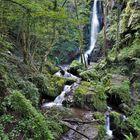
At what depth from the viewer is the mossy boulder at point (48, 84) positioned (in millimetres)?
11953

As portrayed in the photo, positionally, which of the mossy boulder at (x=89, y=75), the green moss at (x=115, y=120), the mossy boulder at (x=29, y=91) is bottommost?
the green moss at (x=115, y=120)

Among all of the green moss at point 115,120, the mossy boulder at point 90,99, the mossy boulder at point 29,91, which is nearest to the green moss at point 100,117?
the green moss at point 115,120

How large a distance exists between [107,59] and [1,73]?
10.9 meters

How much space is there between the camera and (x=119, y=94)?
13.0 m

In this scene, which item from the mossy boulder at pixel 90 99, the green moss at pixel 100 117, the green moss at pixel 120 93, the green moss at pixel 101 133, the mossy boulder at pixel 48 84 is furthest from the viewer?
the green moss at pixel 120 93

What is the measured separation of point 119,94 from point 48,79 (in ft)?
11.8

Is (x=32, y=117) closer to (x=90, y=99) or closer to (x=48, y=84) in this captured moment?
(x=90, y=99)

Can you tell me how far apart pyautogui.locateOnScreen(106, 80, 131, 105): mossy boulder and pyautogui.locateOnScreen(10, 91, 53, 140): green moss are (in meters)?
5.90

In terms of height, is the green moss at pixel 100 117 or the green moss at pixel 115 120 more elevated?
the green moss at pixel 100 117

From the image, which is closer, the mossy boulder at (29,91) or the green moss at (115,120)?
the mossy boulder at (29,91)

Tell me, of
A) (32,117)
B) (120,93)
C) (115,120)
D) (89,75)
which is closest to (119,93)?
(120,93)

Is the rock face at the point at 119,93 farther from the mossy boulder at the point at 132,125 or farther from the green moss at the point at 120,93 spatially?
the mossy boulder at the point at 132,125

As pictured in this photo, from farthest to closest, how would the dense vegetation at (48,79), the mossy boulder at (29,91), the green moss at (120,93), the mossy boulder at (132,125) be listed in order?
the green moss at (120,93), the mossy boulder at (132,125), the mossy boulder at (29,91), the dense vegetation at (48,79)

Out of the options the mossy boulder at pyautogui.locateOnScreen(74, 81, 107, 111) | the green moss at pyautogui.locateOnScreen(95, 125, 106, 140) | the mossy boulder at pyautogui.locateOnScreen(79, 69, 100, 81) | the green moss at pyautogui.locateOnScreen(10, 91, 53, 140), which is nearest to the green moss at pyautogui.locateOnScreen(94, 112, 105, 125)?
the green moss at pyautogui.locateOnScreen(95, 125, 106, 140)
